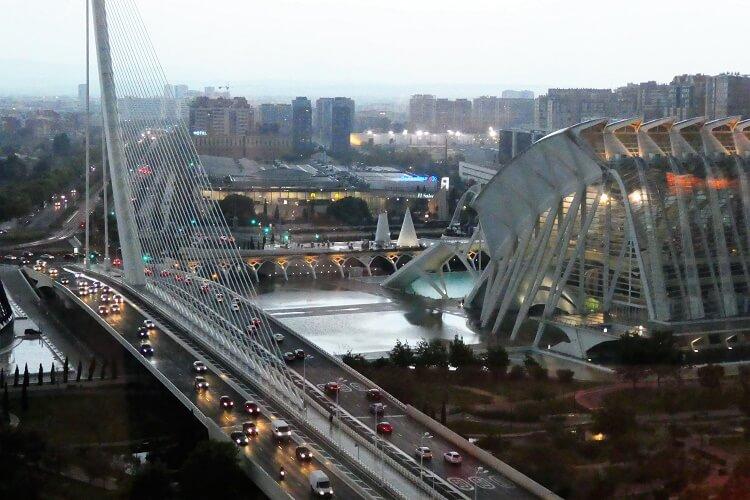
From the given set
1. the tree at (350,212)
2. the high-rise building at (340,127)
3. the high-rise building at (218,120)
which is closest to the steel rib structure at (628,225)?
the tree at (350,212)

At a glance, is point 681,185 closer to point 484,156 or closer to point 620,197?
point 620,197

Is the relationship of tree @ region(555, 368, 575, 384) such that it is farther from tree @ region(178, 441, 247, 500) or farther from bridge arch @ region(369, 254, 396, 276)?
bridge arch @ region(369, 254, 396, 276)

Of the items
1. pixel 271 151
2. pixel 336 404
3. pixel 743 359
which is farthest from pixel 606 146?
pixel 271 151

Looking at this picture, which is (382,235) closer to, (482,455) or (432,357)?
(432,357)

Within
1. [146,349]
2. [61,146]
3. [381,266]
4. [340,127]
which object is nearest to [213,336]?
[146,349]

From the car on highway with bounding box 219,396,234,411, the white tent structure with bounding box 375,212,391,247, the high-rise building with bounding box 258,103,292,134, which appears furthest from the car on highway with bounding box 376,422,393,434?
the high-rise building with bounding box 258,103,292,134

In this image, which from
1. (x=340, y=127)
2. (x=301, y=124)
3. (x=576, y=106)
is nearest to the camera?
(x=576, y=106)
